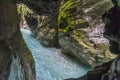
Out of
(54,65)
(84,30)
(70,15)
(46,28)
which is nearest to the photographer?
(54,65)

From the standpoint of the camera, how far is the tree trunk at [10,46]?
2.11 meters

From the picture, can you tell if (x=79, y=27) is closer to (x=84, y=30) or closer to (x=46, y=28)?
(x=84, y=30)

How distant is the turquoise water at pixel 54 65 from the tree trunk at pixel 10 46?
2.72 meters

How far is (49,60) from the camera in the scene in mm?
6648

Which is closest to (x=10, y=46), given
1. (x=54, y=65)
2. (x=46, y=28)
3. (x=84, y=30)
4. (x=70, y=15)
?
(x=54, y=65)

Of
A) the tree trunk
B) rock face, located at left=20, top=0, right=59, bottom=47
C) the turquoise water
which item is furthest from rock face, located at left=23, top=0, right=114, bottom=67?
the tree trunk

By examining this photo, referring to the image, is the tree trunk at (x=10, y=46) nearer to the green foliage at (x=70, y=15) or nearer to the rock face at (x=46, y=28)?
the green foliage at (x=70, y=15)

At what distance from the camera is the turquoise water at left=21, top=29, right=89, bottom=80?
19.0 feet

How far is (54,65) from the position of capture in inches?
253

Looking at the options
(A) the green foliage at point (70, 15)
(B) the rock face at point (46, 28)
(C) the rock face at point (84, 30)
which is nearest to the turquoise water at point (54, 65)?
(C) the rock face at point (84, 30)

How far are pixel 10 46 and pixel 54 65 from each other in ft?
12.5

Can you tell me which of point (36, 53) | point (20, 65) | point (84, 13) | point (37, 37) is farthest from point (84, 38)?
point (20, 65)

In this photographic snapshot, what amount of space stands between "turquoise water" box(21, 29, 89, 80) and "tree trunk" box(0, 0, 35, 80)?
8.93 feet

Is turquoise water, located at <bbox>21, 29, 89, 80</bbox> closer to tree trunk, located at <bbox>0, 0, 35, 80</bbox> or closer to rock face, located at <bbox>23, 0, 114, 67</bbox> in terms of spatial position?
rock face, located at <bbox>23, 0, 114, 67</bbox>
